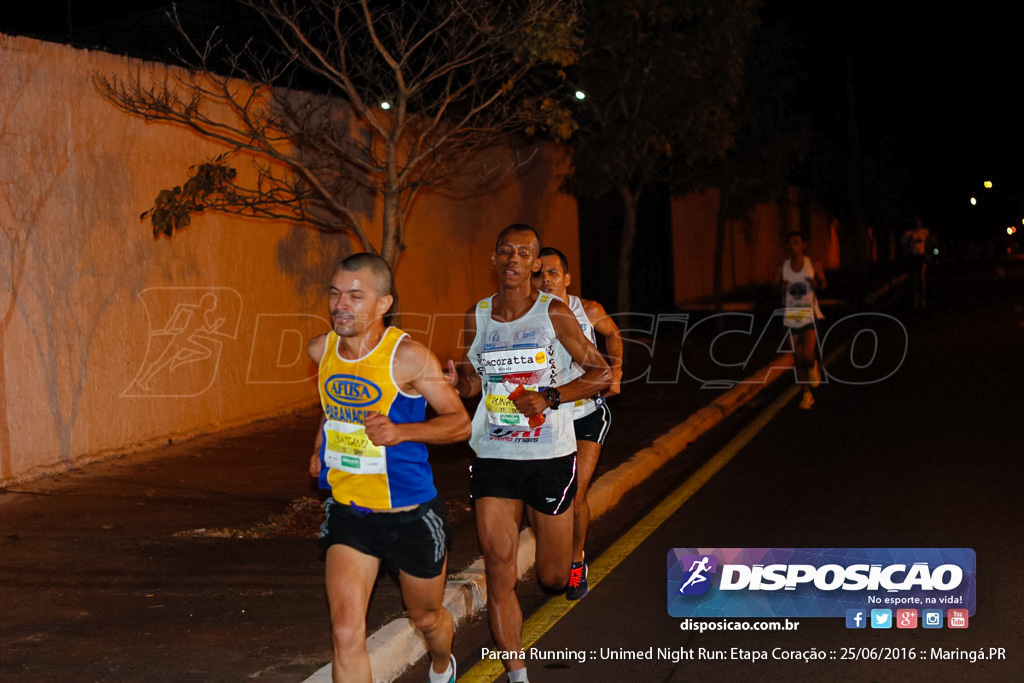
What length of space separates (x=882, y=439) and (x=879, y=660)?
20.3ft

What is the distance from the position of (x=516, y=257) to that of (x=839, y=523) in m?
3.58

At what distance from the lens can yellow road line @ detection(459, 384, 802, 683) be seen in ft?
17.8

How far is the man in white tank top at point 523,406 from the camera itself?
5156mm

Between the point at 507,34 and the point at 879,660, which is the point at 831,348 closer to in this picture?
the point at 507,34

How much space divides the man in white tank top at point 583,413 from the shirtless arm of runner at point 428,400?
5.49 ft

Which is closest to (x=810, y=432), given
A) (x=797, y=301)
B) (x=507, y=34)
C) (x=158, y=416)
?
(x=797, y=301)

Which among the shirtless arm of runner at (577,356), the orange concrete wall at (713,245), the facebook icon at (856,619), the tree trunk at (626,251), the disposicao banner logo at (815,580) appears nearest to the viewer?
the shirtless arm of runner at (577,356)

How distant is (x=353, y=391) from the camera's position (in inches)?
169

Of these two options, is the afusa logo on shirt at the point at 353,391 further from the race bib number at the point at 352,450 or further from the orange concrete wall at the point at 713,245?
the orange concrete wall at the point at 713,245

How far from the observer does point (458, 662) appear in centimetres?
552

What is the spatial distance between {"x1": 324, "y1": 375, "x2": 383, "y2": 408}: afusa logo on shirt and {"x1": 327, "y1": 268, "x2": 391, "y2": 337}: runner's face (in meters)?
0.16

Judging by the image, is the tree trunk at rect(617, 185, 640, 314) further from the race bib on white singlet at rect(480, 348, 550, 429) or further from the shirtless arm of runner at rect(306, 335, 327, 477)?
the shirtless arm of runner at rect(306, 335, 327, 477)

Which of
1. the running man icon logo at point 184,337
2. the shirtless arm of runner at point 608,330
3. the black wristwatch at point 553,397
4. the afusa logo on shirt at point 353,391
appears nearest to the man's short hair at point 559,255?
the shirtless arm of runner at point 608,330

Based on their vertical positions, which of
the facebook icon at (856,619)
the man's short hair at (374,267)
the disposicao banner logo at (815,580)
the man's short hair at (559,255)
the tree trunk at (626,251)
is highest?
the tree trunk at (626,251)
